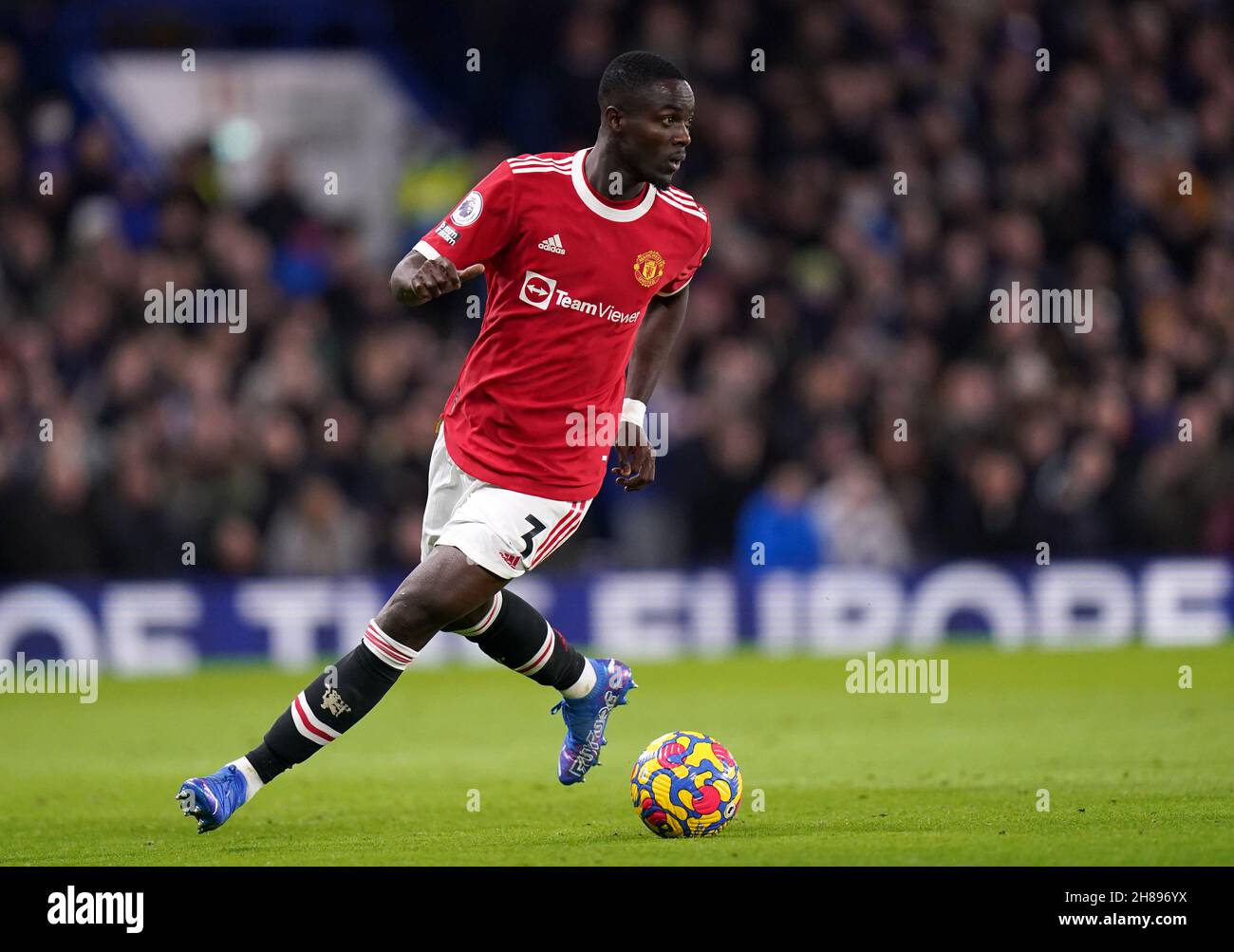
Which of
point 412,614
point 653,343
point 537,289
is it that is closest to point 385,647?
point 412,614

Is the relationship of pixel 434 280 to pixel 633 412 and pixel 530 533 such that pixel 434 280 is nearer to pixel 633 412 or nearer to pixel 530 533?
pixel 530 533

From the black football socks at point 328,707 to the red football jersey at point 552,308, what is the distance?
77cm

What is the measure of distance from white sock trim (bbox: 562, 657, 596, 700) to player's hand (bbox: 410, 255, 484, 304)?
196cm

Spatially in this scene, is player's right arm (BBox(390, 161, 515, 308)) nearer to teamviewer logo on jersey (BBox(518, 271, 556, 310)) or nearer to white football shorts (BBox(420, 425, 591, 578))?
teamviewer logo on jersey (BBox(518, 271, 556, 310))

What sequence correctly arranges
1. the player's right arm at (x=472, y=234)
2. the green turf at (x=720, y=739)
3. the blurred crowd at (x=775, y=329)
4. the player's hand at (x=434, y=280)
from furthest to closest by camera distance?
1. the blurred crowd at (x=775, y=329)
2. the green turf at (x=720, y=739)
3. the player's right arm at (x=472, y=234)
4. the player's hand at (x=434, y=280)

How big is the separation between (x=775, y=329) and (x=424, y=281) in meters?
10.2

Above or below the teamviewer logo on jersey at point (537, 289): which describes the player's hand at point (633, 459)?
below

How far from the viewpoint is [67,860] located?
266 inches

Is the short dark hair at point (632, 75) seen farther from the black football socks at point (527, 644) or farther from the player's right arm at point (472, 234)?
the black football socks at point (527, 644)

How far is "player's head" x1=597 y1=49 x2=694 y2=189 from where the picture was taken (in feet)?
23.1

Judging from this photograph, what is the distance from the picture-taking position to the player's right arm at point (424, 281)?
6.49m

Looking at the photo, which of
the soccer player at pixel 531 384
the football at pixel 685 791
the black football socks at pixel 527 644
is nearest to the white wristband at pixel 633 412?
the soccer player at pixel 531 384

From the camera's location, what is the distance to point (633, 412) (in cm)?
753

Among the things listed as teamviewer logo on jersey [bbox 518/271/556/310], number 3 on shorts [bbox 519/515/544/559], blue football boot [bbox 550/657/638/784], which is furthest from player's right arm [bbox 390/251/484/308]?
blue football boot [bbox 550/657/638/784]
